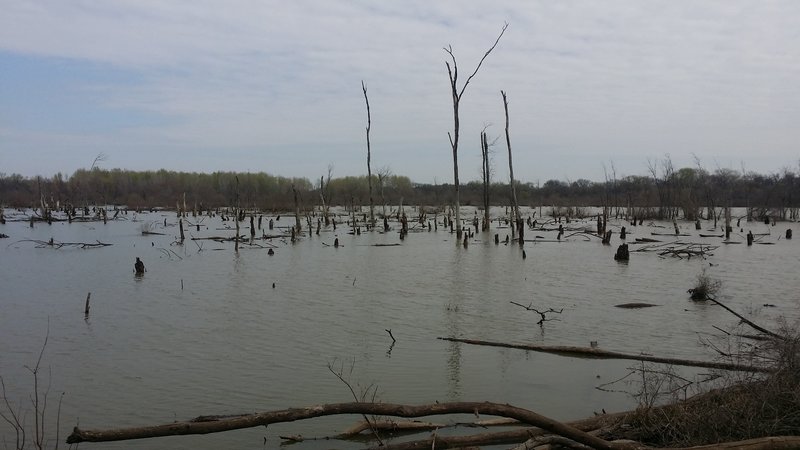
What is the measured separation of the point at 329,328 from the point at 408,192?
85.6 m

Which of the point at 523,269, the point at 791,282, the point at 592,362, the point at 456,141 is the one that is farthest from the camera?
the point at 456,141

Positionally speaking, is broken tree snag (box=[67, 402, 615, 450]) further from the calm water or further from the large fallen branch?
the large fallen branch

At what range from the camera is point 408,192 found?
95188mm

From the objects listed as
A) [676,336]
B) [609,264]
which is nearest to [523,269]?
[609,264]

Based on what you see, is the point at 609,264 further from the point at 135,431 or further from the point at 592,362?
the point at 135,431

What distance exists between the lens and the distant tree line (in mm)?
50375

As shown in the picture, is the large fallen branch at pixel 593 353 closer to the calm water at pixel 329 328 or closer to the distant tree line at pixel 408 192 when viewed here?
the calm water at pixel 329 328

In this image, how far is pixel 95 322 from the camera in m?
10.4

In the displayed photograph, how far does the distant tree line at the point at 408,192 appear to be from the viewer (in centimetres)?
5038

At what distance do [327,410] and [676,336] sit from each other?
685 centimetres

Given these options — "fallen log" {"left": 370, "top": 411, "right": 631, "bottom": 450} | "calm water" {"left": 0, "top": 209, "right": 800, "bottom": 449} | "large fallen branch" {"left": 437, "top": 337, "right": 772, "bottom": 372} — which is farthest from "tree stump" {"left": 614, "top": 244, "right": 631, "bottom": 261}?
"fallen log" {"left": 370, "top": 411, "right": 631, "bottom": 450}

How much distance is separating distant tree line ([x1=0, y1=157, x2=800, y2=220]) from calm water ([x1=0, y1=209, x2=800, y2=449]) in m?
26.4

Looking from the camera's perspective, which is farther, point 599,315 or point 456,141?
point 456,141

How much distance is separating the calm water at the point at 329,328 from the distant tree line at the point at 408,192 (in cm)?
2639
